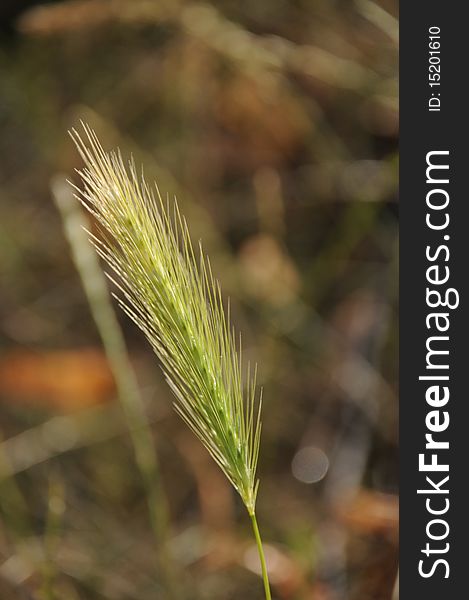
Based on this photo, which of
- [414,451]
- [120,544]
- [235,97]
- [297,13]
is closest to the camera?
[414,451]

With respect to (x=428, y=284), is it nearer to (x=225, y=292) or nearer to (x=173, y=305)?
(x=173, y=305)

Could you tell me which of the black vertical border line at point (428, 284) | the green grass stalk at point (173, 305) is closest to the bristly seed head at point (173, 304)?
the green grass stalk at point (173, 305)

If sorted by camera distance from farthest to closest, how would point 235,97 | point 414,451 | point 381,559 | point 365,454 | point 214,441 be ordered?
1. point 235,97
2. point 365,454
3. point 381,559
4. point 414,451
5. point 214,441

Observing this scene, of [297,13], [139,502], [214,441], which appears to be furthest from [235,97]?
[214,441]

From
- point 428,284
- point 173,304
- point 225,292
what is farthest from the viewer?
point 225,292

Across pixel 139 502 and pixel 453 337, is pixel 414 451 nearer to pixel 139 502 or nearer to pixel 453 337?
pixel 453 337

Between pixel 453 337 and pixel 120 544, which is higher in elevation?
pixel 453 337

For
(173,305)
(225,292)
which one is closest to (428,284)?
(173,305)

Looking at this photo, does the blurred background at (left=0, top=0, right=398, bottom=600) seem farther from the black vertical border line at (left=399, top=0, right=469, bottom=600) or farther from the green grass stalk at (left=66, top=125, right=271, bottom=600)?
the green grass stalk at (left=66, top=125, right=271, bottom=600)
